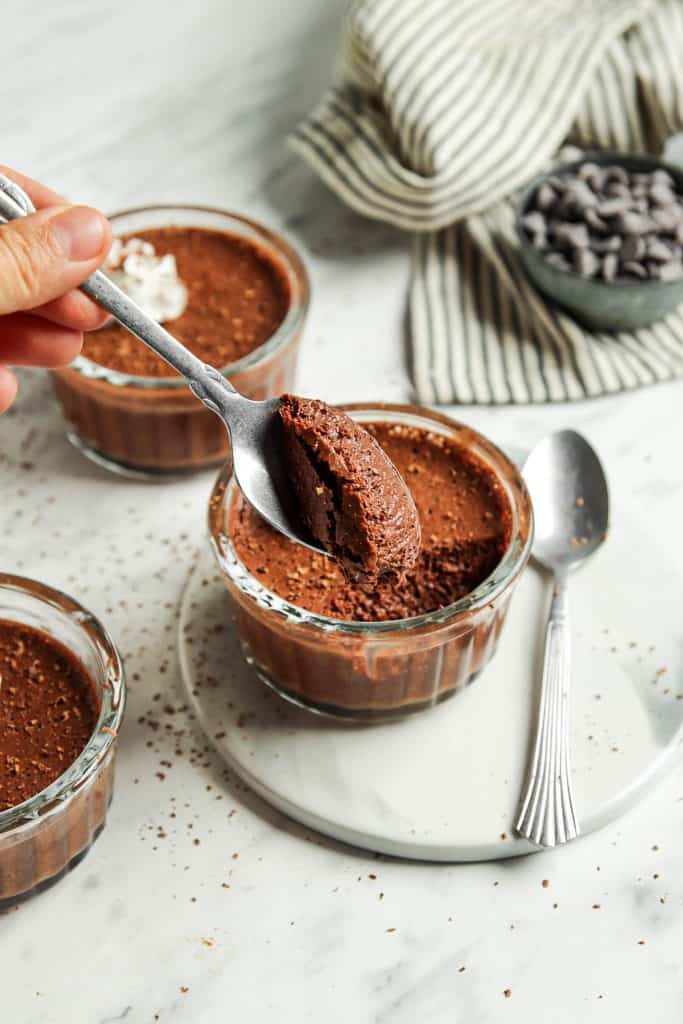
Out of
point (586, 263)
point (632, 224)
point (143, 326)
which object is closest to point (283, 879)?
point (143, 326)

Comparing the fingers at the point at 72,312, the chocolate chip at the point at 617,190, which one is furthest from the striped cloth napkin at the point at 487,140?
the fingers at the point at 72,312

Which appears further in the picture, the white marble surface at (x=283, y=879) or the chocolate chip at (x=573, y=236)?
the chocolate chip at (x=573, y=236)

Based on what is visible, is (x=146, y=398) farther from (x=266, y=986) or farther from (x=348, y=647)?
(x=266, y=986)

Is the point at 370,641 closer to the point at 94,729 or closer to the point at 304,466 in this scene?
the point at 304,466

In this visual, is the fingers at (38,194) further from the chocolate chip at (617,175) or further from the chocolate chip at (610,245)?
the chocolate chip at (617,175)

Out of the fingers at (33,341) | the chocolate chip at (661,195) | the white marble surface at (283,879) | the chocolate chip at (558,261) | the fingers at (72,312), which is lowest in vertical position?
the white marble surface at (283,879)

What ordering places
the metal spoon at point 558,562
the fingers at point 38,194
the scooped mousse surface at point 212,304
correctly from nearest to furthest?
the metal spoon at point 558,562 → the fingers at point 38,194 → the scooped mousse surface at point 212,304

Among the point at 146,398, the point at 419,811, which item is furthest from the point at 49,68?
the point at 419,811

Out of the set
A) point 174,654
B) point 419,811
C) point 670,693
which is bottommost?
point 174,654
